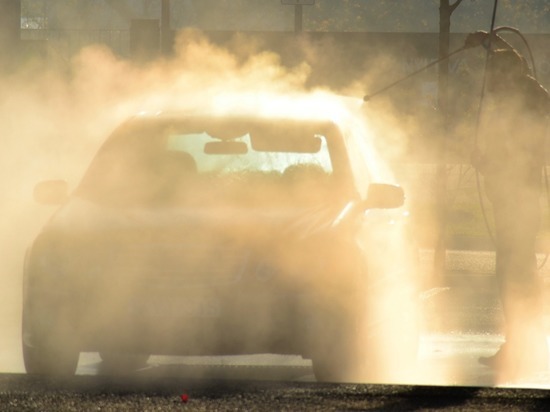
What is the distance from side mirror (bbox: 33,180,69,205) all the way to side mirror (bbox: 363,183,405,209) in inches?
68.1

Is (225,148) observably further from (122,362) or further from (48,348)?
(48,348)

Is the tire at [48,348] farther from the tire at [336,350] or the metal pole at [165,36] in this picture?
the metal pole at [165,36]

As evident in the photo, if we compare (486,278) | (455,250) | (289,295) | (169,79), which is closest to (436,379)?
(289,295)

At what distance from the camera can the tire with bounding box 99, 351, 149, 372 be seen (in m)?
11.0

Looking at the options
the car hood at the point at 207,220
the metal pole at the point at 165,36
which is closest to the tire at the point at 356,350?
the car hood at the point at 207,220

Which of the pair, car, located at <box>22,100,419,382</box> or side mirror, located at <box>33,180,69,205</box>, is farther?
side mirror, located at <box>33,180,69,205</box>

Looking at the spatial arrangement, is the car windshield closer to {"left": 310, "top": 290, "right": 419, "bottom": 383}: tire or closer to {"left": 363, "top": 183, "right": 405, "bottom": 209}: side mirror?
{"left": 363, "top": 183, "right": 405, "bottom": 209}: side mirror

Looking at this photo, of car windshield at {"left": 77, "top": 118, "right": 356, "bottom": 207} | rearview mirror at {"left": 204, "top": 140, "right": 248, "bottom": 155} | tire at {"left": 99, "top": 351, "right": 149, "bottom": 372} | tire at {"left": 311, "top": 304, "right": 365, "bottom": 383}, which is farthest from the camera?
rearview mirror at {"left": 204, "top": 140, "right": 248, "bottom": 155}

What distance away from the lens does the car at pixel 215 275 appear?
31.9 feet

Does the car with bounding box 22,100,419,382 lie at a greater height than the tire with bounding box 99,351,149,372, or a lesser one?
greater

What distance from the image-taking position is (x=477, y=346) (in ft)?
40.6

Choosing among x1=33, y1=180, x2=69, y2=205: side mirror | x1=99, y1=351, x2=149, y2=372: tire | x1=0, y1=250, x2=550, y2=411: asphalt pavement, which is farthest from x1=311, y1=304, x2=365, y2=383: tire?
x1=33, y1=180, x2=69, y2=205: side mirror

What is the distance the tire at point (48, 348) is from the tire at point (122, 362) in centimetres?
86

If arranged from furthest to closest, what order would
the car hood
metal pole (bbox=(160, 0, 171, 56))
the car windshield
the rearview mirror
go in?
metal pole (bbox=(160, 0, 171, 56))
the rearview mirror
the car windshield
the car hood
